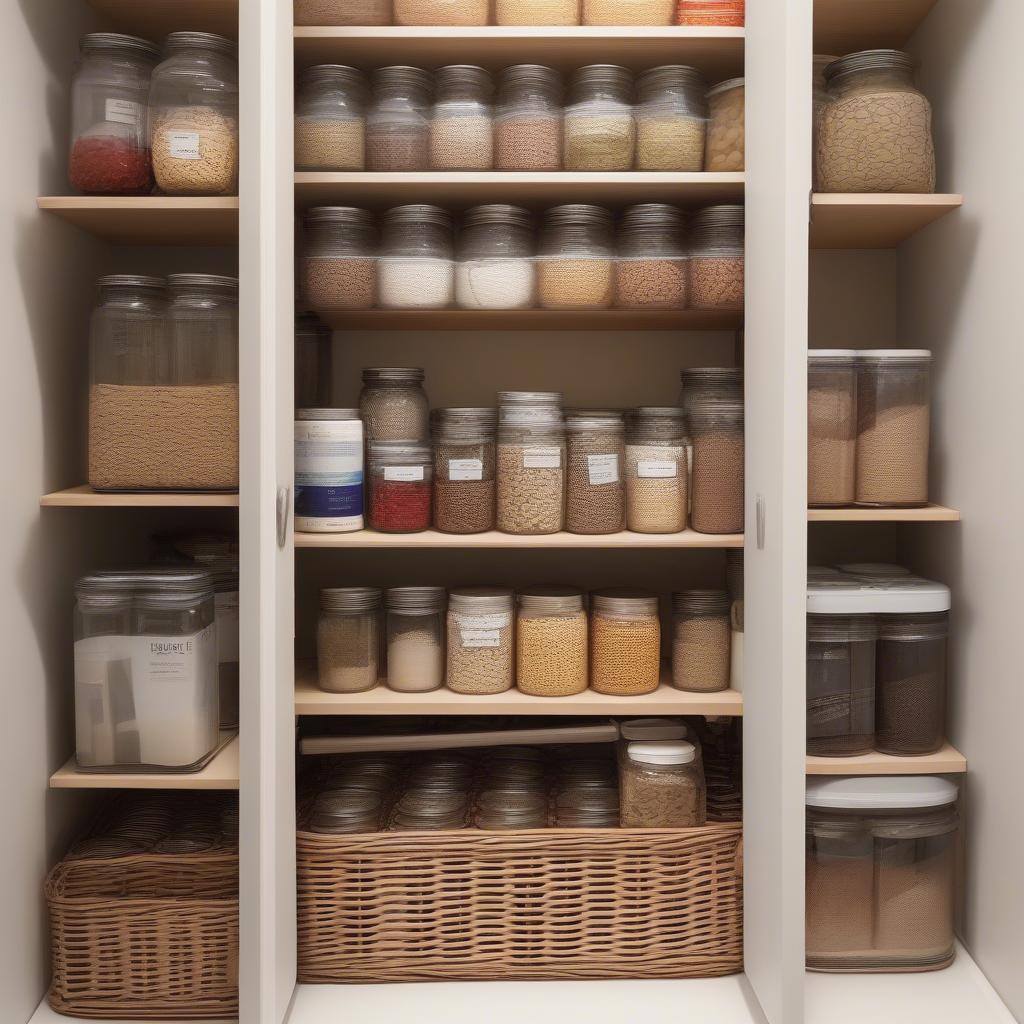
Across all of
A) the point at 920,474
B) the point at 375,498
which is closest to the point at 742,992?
the point at 920,474

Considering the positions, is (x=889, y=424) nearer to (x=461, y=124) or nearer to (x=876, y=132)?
(x=876, y=132)

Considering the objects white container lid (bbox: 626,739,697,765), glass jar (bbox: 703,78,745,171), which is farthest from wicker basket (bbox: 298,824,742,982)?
glass jar (bbox: 703,78,745,171)

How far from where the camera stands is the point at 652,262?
177 centimetres

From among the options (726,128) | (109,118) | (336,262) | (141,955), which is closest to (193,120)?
(109,118)

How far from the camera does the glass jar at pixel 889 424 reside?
1.72m

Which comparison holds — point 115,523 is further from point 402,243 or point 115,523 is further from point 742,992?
point 742,992

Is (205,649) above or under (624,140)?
under

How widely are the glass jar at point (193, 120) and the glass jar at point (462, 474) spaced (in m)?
0.57

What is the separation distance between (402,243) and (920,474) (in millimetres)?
1043

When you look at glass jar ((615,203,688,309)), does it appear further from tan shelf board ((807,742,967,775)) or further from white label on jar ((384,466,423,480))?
tan shelf board ((807,742,967,775))

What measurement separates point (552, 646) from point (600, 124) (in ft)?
3.17

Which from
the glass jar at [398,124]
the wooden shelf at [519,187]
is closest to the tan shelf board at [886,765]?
the wooden shelf at [519,187]

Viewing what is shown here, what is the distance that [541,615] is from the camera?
5.90 feet

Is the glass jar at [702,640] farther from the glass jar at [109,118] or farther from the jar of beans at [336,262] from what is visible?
the glass jar at [109,118]
